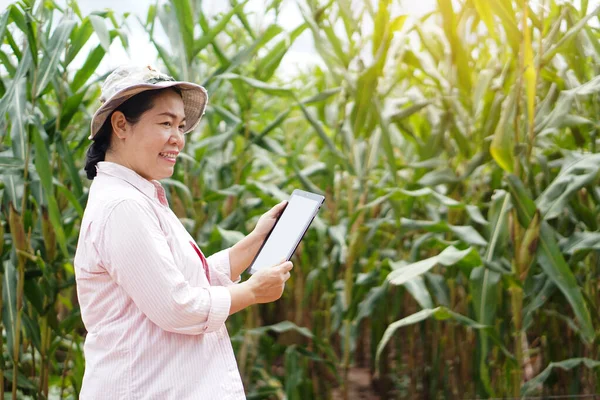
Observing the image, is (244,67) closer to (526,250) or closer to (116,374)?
(526,250)

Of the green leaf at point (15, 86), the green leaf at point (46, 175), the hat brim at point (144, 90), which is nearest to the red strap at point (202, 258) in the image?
the hat brim at point (144, 90)

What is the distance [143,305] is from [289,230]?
0.27m

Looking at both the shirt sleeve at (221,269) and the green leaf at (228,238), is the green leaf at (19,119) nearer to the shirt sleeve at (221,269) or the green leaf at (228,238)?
the green leaf at (228,238)

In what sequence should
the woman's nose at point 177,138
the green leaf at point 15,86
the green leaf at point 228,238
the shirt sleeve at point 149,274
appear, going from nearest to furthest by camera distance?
the shirt sleeve at point 149,274, the woman's nose at point 177,138, the green leaf at point 15,86, the green leaf at point 228,238

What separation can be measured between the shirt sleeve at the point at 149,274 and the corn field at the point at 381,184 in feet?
2.08

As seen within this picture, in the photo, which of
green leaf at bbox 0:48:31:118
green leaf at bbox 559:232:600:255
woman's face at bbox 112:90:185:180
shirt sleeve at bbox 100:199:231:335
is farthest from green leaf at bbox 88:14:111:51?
→ green leaf at bbox 559:232:600:255

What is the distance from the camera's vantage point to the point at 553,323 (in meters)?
2.03

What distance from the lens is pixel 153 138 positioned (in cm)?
98

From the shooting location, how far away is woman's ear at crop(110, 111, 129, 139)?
38.7 inches

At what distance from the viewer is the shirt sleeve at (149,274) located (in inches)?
35.0

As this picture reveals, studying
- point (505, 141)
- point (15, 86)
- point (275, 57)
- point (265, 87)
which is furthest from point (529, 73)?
point (15, 86)

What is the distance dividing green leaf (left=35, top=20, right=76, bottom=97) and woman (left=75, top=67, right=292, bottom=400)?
2.01 feet

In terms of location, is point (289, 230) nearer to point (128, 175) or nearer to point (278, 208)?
point (278, 208)

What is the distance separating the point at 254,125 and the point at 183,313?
6.23 feet
